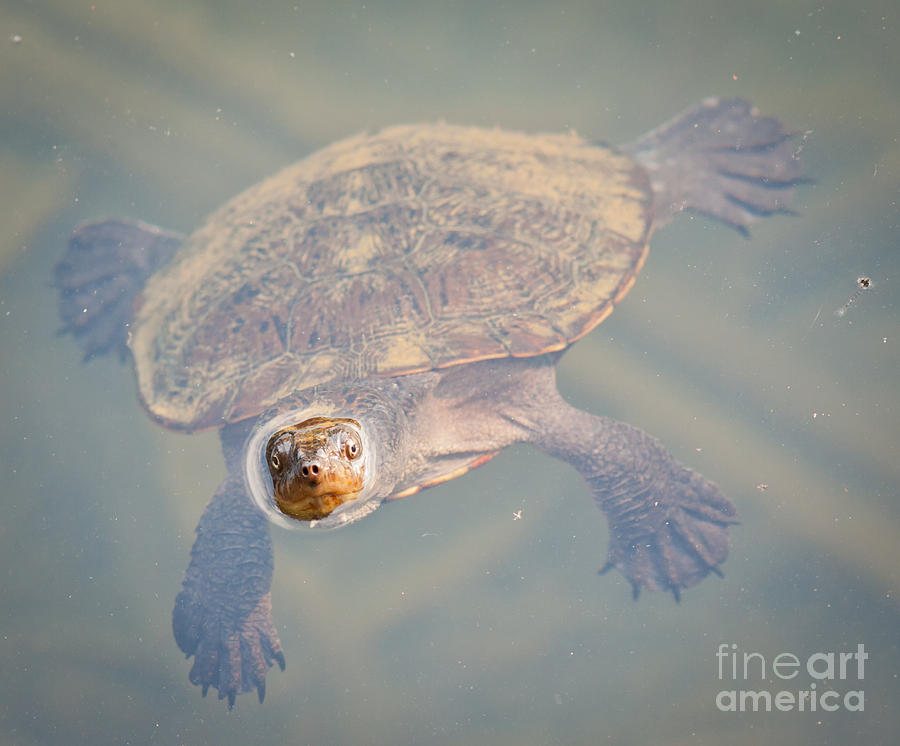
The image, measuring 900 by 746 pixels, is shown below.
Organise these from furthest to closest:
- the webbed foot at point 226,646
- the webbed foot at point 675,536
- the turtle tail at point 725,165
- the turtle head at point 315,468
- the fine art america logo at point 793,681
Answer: the turtle tail at point 725,165 → the webbed foot at point 675,536 → the fine art america logo at point 793,681 → the webbed foot at point 226,646 → the turtle head at point 315,468

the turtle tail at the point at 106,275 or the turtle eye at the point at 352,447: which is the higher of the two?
the turtle tail at the point at 106,275

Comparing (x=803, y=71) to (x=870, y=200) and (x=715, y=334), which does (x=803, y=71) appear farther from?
(x=715, y=334)

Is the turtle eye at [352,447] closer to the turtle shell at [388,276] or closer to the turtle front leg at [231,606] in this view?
the turtle shell at [388,276]

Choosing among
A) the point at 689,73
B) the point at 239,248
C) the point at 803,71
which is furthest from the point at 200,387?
the point at 803,71

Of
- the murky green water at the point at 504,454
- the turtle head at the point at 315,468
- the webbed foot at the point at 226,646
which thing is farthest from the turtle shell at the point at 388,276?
the webbed foot at the point at 226,646

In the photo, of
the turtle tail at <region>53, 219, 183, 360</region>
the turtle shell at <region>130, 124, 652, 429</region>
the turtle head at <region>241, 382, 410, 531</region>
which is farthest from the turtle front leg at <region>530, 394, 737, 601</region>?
the turtle tail at <region>53, 219, 183, 360</region>

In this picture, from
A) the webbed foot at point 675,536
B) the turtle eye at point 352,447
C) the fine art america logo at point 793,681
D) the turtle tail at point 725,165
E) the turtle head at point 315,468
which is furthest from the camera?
the turtle tail at point 725,165

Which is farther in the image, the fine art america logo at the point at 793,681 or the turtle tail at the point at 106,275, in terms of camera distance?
the turtle tail at the point at 106,275
